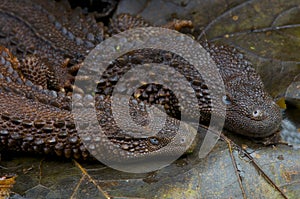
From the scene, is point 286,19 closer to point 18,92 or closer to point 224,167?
point 224,167

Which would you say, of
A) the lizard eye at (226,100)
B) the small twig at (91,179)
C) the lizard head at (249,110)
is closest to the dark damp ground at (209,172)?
the small twig at (91,179)

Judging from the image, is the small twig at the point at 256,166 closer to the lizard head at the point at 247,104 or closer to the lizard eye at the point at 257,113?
the lizard head at the point at 247,104

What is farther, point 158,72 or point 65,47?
point 65,47

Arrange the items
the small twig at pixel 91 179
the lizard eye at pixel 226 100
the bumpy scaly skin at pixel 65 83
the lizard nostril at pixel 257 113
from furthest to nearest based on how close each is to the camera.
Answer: the lizard eye at pixel 226 100 < the lizard nostril at pixel 257 113 < the bumpy scaly skin at pixel 65 83 < the small twig at pixel 91 179

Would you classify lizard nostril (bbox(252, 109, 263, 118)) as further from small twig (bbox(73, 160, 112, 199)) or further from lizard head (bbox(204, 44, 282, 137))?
small twig (bbox(73, 160, 112, 199))

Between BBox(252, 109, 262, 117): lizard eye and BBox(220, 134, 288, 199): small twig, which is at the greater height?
BBox(252, 109, 262, 117): lizard eye

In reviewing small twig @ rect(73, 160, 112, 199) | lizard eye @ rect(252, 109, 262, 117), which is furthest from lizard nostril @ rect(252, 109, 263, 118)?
small twig @ rect(73, 160, 112, 199)

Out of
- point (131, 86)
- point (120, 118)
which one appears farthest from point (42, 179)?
point (131, 86)

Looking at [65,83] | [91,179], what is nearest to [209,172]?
[91,179]
